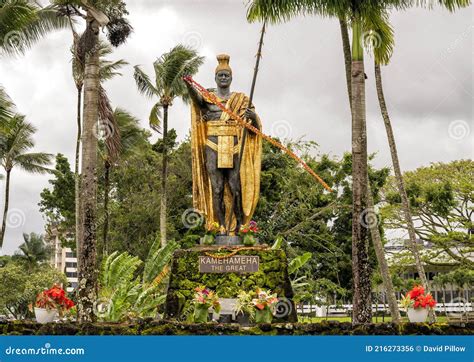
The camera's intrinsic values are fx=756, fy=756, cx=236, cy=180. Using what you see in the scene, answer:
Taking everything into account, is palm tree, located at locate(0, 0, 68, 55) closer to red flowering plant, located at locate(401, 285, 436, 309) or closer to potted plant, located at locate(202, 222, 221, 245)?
potted plant, located at locate(202, 222, 221, 245)

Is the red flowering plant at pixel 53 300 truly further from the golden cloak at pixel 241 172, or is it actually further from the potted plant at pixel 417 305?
the potted plant at pixel 417 305

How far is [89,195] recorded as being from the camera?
1348cm

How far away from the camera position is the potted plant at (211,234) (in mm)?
13461

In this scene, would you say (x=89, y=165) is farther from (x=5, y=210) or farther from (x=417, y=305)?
(x=5, y=210)

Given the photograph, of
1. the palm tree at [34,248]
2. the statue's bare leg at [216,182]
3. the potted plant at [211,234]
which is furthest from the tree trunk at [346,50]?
the palm tree at [34,248]

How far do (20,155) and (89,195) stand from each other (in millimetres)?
21044

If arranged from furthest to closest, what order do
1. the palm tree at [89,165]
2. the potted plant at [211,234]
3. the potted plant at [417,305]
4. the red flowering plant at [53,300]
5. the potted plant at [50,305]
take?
the potted plant at [211,234] < the palm tree at [89,165] < the red flowering plant at [53,300] < the potted plant at [50,305] < the potted plant at [417,305]

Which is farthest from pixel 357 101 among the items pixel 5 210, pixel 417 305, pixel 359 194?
pixel 5 210

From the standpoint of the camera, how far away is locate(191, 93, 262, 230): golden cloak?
45.6 ft

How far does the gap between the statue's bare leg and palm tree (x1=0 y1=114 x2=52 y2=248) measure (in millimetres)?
18073

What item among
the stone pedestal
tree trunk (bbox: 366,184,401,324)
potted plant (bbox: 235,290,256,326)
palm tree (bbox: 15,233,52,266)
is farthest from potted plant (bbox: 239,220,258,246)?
palm tree (bbox: 15,233,52,266)

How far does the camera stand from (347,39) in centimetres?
1634

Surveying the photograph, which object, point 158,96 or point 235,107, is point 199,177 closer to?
point 235,107

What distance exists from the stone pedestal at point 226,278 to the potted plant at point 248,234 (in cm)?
16
